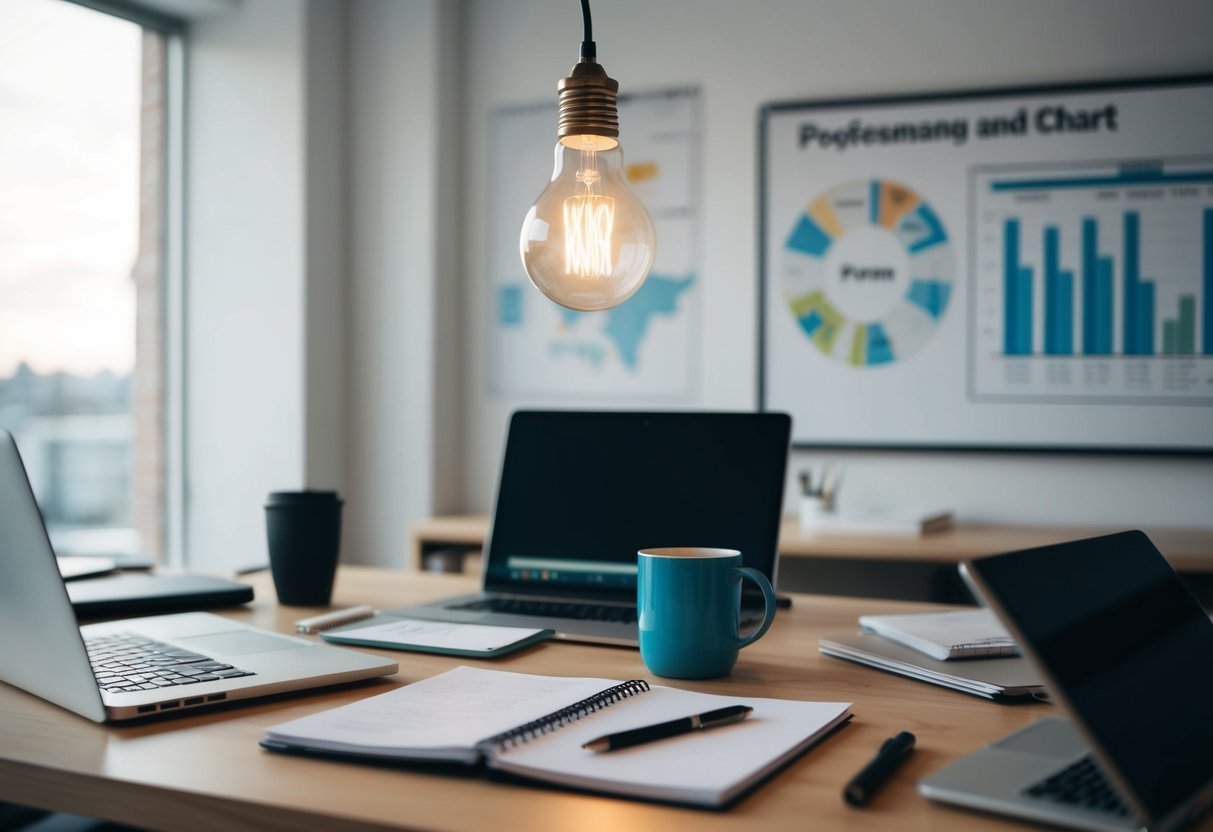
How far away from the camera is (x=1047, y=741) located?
2.73ft

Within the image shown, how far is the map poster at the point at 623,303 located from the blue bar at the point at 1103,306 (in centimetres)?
101

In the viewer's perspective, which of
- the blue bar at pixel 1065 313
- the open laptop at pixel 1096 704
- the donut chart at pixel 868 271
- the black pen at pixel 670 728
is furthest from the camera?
the donut chart at pixel 868 271

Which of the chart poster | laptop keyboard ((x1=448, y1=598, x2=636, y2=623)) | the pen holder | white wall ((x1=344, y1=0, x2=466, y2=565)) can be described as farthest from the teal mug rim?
white wall ((x1=344, y1=0, x2=466, y2=565))

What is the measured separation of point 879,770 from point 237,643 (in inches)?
27.9

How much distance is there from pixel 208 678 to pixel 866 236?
2239 mm

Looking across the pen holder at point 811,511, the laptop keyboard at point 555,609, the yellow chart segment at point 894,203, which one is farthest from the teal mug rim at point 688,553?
the yellow chart segment at point 894,203

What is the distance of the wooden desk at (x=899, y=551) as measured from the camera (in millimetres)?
2299

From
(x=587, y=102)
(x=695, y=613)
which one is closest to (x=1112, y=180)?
(x=587, y=102)

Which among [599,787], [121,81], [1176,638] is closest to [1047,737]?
[1176,638]

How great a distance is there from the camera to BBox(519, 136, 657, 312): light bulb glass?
3.83 feet

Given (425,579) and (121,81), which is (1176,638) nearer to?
(425,579)

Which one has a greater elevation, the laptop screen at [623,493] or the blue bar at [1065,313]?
the blue bar at [1065,313]

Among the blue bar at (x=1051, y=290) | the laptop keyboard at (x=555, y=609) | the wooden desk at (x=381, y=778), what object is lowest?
the wooden desk at (x=381, y=778)

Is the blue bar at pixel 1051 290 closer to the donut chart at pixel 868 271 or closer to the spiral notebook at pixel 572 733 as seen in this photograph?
the donut chart at pixel 868 271
